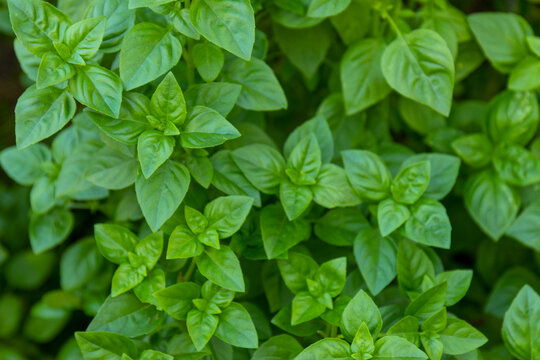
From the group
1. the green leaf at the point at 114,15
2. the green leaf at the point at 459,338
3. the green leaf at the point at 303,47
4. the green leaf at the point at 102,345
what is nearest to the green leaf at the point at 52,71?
the green leaf at the point at 114,15

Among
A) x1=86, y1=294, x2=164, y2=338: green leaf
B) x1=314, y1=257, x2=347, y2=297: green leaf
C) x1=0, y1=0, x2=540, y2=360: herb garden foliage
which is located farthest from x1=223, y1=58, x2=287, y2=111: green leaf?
x1=86, y1=294, x2=164, y2=338: green leaf

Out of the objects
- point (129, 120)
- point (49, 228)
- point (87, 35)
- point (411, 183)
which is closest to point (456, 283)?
point (411, 183)

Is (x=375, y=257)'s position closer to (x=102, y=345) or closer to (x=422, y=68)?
(x=422, y=68)

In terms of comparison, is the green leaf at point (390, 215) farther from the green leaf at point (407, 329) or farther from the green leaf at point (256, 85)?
the green leaf at point (256, 85)

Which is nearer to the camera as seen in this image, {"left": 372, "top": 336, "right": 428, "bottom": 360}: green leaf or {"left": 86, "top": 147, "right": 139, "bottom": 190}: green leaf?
{"left": 372, "top": 336, "right": 428, "bottom": 360}: green leaf

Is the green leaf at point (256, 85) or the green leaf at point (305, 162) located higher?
the green leaf at point (256, 85)

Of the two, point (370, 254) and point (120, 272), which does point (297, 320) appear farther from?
point (120, 272)

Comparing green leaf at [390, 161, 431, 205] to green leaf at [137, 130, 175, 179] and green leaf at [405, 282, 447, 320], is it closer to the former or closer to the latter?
green leaf at [405, 282, 447, 320]
